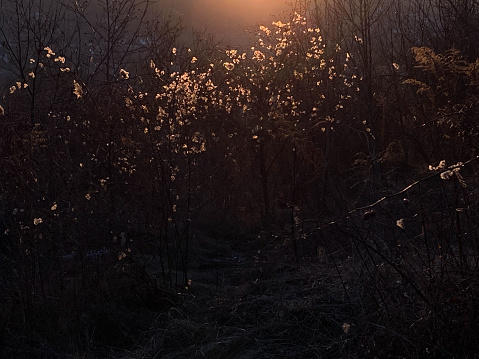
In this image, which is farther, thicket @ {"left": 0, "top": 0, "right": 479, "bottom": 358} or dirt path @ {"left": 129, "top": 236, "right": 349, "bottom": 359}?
dirt path @ {"left": 129, "top": 236, "right": 349, "bottom": 359}

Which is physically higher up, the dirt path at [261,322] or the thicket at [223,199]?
the thicket at [223,199]

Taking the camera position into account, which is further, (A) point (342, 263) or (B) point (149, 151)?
(B) point (149, 151)

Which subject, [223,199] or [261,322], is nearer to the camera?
Result: [261,322]

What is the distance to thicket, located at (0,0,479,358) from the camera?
3068mm

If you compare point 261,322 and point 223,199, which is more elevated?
point 223,199

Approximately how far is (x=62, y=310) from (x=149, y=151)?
2.29 metres

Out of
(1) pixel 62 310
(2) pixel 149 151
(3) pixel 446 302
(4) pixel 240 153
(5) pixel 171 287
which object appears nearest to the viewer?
(3) pixel 446 302

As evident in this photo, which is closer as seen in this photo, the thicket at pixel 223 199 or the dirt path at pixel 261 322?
the thicket at pixel 223 199

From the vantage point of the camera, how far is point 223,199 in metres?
10.4

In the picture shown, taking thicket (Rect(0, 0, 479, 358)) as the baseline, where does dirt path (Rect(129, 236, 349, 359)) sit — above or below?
below

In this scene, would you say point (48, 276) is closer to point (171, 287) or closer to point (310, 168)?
point (171, 287)

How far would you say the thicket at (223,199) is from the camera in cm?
307

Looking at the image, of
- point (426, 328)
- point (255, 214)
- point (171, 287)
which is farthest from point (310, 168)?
point (426, 328)

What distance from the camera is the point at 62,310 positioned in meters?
4.48
